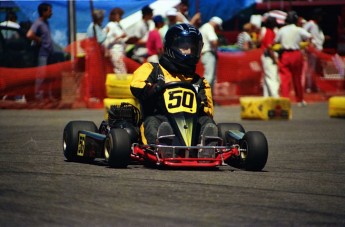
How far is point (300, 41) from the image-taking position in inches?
799

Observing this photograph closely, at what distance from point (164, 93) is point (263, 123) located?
23.3 ft

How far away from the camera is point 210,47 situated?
19.3m

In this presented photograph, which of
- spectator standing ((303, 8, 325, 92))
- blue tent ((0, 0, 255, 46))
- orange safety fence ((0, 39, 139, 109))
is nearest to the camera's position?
orange safety fence ((0, 39, 139, 109))

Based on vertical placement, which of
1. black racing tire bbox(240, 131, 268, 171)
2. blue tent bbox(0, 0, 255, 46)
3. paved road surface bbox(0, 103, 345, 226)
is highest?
blue tent bbox(0, 0, 255, 46)

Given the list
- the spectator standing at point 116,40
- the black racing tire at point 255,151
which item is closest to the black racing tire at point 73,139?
the black racing tire at point 255,151

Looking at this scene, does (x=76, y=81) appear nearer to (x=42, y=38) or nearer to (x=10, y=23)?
(x=42, y=38)

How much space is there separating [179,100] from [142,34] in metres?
10.8

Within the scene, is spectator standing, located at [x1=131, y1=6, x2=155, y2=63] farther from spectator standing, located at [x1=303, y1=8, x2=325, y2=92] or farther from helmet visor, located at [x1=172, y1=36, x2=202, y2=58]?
helmet visor, located at [x1=172, y1=36, x2=202, y2=58]

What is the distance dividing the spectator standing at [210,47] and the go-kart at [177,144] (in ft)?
29.3

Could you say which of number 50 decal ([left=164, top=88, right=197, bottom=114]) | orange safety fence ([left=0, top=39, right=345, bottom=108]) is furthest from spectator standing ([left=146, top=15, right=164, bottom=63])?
number 50 decal ([left=164, top=88, right=197, bottom=114])

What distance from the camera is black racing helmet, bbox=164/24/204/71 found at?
33.7ft

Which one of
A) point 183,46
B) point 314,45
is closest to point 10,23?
point 314,45

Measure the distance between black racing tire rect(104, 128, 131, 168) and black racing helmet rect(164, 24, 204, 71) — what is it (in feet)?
3.92

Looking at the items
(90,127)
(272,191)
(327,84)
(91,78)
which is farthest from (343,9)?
(272,191)
